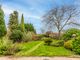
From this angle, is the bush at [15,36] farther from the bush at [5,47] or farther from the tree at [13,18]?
the bush at [5,47]

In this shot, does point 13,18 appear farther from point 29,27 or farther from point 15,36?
point 15,36

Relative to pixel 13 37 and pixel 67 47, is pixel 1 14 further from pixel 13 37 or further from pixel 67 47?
pixel 67 47

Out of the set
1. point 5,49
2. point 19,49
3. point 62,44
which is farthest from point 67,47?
point 5,49

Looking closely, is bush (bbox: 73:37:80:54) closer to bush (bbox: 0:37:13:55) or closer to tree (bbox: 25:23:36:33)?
bush (bbox: 0:37:13:55)

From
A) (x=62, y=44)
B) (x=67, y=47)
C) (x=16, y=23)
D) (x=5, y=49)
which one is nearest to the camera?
(x=5, y=49)

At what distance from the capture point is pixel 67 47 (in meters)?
21.7

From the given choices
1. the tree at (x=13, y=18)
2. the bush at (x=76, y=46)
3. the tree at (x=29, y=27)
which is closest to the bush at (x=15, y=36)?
the tree at (x=13, y=18)

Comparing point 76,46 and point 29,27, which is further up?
point 29,27

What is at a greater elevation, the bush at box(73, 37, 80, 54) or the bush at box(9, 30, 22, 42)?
the bush at box(9, 30, 22, 42)

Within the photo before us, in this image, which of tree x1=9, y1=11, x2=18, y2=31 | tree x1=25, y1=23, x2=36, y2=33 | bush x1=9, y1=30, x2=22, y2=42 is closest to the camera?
bush x1=9, y1=30, x2=22, y2=42

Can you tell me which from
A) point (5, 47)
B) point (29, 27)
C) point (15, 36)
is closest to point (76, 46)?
point (5, 47)

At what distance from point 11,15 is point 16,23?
1848 millimetres

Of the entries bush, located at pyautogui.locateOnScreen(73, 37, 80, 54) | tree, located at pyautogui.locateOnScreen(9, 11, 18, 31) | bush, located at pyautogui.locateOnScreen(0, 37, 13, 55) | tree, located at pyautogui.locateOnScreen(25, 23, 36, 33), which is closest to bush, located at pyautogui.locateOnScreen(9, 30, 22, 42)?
tree, located at pyautogui.locateOnScreen(9, 11, 18, 31)

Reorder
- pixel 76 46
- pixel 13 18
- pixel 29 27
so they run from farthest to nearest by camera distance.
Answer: pixel 29 27, pixel 13 18, pixel 76 46
